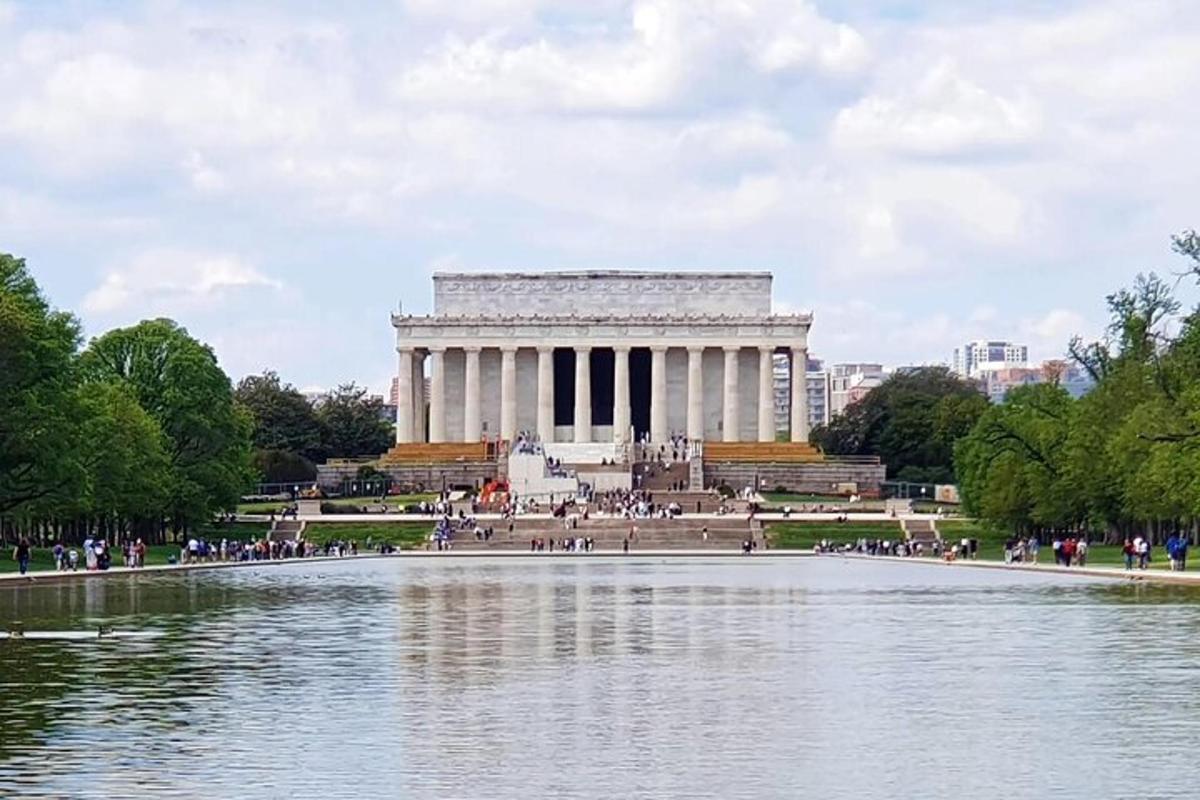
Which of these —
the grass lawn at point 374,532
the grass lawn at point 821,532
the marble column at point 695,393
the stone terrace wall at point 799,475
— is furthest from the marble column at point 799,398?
the grass lawn at point 374,532

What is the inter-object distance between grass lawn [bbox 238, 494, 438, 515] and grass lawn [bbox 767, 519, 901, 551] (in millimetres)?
24136

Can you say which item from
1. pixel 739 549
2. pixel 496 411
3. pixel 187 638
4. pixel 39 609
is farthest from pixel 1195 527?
pixel 496 411

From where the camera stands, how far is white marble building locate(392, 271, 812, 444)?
156000 millimetres

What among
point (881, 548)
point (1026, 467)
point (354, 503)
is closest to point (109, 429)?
point (881, 548)

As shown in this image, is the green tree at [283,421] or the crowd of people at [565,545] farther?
the green tree at [283,421]

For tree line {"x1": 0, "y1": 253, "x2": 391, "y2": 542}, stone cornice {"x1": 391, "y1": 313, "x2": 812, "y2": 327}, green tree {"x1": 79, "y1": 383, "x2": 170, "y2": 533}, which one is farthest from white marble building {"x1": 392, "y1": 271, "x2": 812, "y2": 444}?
green tree {"x1": 79, "y1": 383, "x2": 170, "y2": 533}

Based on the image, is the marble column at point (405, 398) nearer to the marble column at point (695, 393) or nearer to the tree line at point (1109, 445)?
the marble column at point (695, 393)

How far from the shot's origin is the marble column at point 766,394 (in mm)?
155625

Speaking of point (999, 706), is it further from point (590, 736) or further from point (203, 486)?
point (203, 486)

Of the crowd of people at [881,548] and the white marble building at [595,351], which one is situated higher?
the white marble building at [595,351]

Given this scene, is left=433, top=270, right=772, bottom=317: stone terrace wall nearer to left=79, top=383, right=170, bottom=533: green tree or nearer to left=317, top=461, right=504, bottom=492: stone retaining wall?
left=317, top=461, right=504, bottom=492: stone retaining wall

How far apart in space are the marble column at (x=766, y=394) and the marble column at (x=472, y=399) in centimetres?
1773

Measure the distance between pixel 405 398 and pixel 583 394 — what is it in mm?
11512

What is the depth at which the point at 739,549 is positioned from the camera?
101688 millimetres
